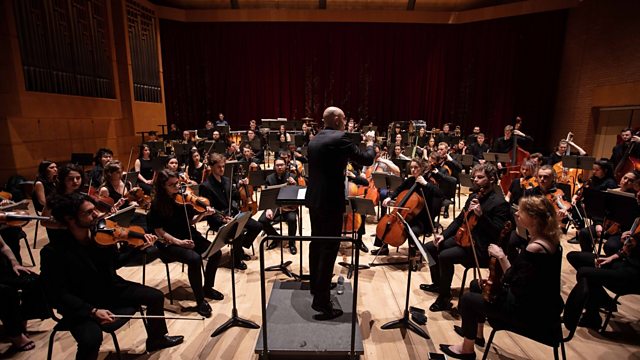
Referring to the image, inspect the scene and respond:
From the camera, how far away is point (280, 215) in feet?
15.9

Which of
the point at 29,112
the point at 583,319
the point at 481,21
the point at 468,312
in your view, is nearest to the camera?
the point at 468,312

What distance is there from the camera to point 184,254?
337cm

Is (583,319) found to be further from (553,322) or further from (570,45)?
(570,45)

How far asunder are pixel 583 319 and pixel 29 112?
9996 millimetres

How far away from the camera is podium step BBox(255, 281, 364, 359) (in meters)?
2.61

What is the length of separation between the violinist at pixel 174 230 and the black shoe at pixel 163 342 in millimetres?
409

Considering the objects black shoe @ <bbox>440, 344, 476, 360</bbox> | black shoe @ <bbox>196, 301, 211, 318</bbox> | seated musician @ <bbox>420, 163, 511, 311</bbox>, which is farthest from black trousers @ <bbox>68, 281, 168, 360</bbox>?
seated musician @ <bbox>420, 163, 511, 311</bbox>

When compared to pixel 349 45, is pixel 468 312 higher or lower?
lower

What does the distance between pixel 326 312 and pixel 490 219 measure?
1.73 m

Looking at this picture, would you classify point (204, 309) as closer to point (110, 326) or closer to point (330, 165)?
point (110, 326)

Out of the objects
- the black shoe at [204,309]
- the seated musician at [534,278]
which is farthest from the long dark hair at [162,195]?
the seated musician at [534,278]

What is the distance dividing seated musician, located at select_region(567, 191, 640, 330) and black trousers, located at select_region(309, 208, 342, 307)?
1.95 m

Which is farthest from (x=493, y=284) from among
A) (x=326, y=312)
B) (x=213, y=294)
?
(x=213, y=294)

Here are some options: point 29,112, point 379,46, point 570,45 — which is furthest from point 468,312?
point 379,46
